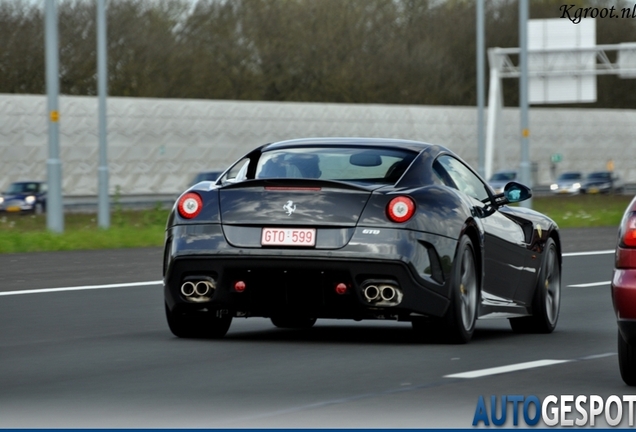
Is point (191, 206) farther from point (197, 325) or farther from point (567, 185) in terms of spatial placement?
point (567, 185)

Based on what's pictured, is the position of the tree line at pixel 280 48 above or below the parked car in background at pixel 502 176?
above

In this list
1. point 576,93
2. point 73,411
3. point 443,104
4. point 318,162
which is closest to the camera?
point 73,411

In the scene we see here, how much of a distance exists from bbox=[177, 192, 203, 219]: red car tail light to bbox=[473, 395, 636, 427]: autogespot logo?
3.09 metres

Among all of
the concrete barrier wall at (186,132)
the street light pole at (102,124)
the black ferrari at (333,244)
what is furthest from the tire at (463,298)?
the concrete barrier wall at (186,132)

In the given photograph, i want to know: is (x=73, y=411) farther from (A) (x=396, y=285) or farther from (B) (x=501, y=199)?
(B) (x=501, y=199)

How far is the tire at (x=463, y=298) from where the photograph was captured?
32.7ft

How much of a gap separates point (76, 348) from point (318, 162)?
6.50 ft

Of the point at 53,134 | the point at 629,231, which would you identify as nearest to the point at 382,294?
the point at 629,231

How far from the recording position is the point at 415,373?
8.65 metres

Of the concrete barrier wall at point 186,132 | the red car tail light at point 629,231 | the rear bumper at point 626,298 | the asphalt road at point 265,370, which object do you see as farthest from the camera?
the concrete barrier wall at point 186,132

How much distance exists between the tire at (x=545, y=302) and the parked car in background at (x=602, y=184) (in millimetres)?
63327

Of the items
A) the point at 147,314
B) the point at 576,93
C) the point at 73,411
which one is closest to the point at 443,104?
the point at 576,93

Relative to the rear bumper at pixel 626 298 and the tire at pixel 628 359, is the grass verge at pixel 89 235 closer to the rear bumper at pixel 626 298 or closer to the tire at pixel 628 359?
the tire at pixel 628 359

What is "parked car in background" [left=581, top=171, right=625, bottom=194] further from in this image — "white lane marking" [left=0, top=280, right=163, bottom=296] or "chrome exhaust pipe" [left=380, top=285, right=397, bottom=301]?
"chrome exhaust pipe" [left=380, top=285, right=397, bottom=301]
